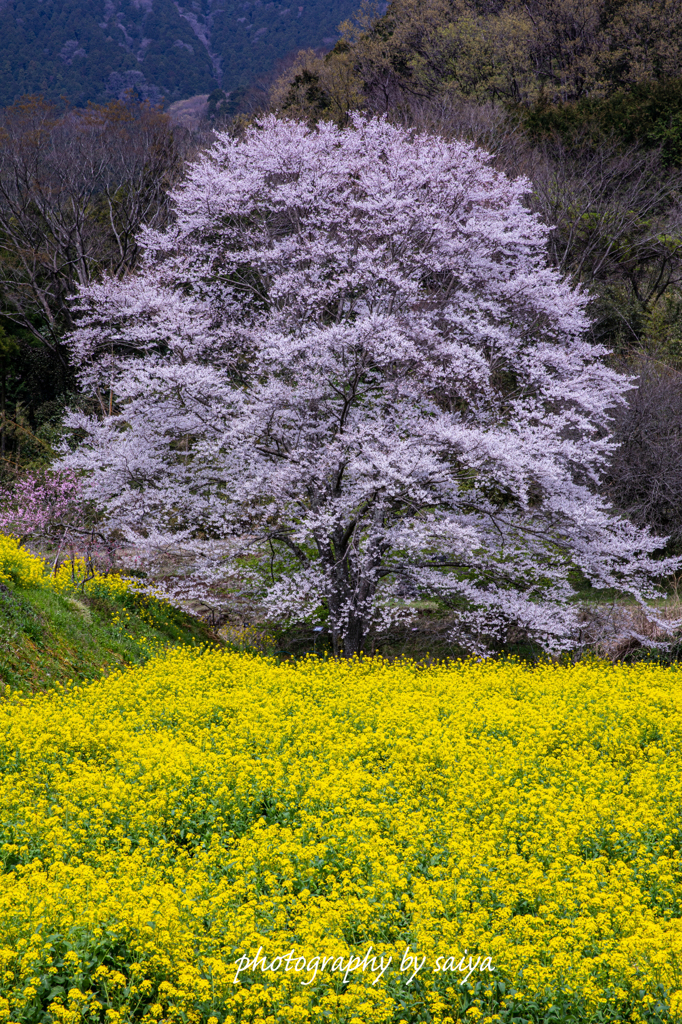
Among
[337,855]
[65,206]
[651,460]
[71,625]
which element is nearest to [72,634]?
[71,625]

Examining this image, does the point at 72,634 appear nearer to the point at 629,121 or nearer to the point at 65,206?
the point at 65,206

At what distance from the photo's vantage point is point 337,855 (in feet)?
18.0

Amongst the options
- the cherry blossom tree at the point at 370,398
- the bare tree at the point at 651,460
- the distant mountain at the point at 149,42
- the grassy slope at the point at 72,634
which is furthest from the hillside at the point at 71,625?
the distant mountain at the point at 149,42

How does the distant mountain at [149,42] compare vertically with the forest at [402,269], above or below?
above

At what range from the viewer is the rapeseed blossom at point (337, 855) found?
3.96m

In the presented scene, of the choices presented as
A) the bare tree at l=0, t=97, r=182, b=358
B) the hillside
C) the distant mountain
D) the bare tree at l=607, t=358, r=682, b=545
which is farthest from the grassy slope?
the distant mountain

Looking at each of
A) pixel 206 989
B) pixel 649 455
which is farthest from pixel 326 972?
pixel 649 455

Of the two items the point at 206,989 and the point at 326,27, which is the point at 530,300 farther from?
the point at 326,27

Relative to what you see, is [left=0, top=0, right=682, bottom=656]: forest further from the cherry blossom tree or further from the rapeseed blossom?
the rapeseed blossom

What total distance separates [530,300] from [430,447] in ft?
14.4

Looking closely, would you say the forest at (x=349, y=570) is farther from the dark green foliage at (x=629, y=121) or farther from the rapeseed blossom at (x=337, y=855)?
the dark green foliage at (x=629, y=121)

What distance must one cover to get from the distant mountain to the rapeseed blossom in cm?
5885

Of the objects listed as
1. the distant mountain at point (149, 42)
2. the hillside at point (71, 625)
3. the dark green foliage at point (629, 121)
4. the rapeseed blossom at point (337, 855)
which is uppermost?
the distant mountain at point (149, 42)

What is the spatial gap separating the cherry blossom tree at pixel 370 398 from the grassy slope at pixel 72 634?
158cm
